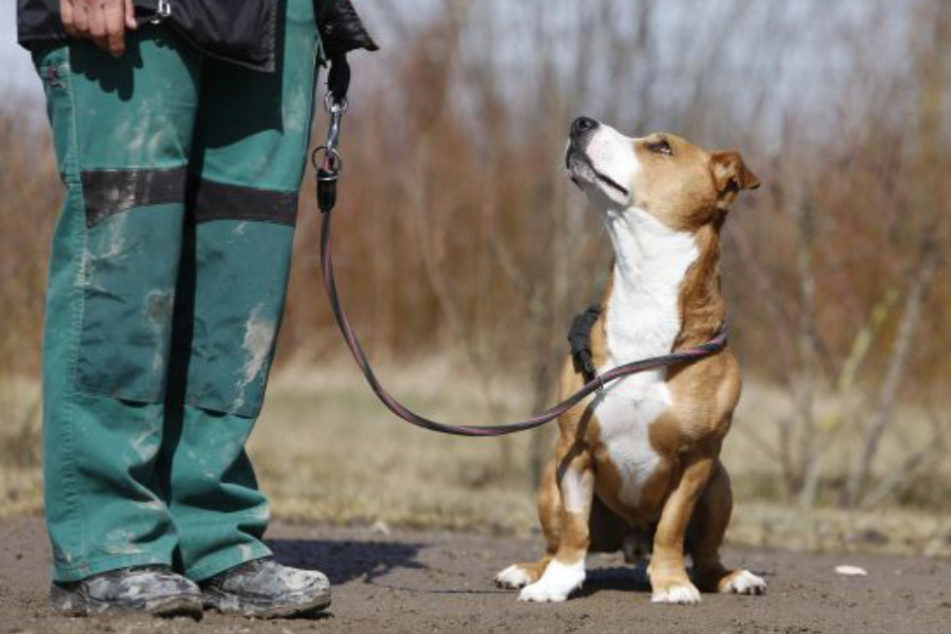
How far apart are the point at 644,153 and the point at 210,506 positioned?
1.84 meters

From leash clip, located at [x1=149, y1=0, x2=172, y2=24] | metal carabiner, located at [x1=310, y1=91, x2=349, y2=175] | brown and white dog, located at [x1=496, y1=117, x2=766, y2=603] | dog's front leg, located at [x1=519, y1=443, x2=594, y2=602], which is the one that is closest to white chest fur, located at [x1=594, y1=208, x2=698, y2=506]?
brown and white dog, located at [x1=496, y1=117, x2=766, y2=603]

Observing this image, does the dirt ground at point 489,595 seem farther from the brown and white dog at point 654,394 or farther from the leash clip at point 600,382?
the leash clip at point 600,382

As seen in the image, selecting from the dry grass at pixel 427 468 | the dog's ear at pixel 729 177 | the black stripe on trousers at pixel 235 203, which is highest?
the dog's ear at pixel 729 177

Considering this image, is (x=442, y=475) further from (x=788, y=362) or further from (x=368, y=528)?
(x=368, y=528)

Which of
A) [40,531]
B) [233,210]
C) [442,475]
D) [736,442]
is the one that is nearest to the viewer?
[233,210]

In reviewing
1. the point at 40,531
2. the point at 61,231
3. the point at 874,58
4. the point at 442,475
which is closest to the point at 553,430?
the point at 442,475

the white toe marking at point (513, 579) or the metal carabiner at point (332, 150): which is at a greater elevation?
the metal carabiner at point (332, 150)

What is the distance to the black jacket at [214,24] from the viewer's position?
3670mm

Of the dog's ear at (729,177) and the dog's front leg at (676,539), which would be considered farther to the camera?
the dog's ear at (729,177)

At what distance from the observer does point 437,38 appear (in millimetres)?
14227

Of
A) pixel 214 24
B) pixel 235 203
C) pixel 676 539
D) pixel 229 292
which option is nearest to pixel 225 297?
pixel 229 292

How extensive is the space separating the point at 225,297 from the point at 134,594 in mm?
827

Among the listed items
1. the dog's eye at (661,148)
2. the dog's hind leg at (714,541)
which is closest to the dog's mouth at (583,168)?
the dog's eye at (661,148)

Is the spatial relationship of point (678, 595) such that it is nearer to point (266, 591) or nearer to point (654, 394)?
point (654, 394)
